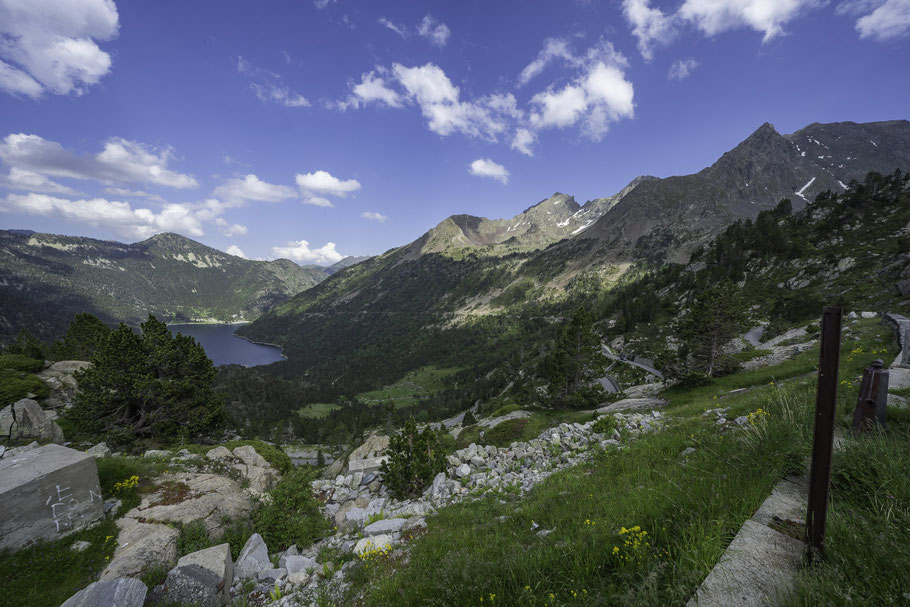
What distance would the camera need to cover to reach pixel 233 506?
50.6 ft

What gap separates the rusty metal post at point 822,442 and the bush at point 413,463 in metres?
16.9

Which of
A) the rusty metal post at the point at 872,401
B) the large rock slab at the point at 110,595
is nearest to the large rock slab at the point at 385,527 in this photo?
the large rock slab at the point at 110,595

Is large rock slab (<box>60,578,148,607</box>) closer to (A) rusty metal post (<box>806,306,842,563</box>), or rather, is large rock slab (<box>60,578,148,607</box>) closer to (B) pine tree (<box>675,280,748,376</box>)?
(A) rusty metal post (<box>806,306,842,563</box>)

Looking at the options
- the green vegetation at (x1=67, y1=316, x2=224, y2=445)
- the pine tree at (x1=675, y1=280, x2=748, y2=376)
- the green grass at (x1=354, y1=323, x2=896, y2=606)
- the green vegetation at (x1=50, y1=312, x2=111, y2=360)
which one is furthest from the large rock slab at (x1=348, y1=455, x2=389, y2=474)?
the green vegetation at (x1=50, y1=312, x2=111, y2=360)

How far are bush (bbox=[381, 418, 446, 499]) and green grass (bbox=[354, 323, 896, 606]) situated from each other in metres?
9.78

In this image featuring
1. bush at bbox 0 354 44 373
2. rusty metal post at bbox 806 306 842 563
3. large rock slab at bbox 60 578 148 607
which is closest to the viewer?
rusty metal post at bbox 806 306 842 563

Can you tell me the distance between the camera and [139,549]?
10859mm

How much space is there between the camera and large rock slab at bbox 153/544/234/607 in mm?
8727

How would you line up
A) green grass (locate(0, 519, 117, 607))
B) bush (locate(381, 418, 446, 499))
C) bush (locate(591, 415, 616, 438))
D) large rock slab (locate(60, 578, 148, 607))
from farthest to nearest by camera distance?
1. bush (locate(381, 418, 446, 499))
2. bush (locate(591, 415, 616, 438))
3. green grass (locate(0, 519, 117, 607))
4. large rock slab (locate(60, 578, 148, 607))

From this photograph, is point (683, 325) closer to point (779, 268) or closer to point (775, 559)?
point (775, 559)

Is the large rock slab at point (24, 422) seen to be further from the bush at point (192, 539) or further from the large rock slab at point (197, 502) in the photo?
the bush at point (192, 539)

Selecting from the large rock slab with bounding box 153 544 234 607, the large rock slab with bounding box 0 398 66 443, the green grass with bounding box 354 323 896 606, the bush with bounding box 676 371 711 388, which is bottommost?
the large rock slab with bounding box 0 398 66 443

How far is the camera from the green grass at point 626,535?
4.05 metres

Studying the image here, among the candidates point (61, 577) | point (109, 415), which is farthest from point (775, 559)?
point (109, 415)
